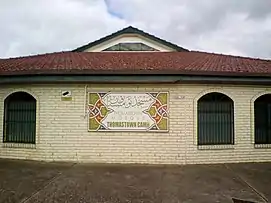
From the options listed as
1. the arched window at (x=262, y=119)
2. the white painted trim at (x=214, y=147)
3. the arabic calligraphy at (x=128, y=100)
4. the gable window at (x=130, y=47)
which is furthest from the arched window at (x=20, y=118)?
the arched window at (x=262, y=119)

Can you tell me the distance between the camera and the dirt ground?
679cm

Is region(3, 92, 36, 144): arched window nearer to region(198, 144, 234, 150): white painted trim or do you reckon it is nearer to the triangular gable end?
region(198, 144, 234, 150): white painted trim

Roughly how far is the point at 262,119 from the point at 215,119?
5.76 feet

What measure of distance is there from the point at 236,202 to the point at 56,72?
21.5ft

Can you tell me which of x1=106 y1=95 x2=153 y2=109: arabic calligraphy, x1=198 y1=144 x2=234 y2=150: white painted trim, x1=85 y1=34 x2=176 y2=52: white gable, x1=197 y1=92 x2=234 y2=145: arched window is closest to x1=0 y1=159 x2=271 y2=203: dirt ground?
x1=198 y1=144 x2=234 y2=150: white painted trim

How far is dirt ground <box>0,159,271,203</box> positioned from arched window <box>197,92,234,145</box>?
958 mm

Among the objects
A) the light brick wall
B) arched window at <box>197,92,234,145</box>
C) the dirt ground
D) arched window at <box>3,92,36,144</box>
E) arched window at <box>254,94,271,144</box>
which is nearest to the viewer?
the dirt ground

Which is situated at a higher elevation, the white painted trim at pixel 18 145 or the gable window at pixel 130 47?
the gable window at pixel 130 47

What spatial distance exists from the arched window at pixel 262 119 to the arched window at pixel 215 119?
997 millimetres

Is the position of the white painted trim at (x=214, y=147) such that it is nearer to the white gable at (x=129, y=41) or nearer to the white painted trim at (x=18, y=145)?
the white painted trim at (x=18, y=145)

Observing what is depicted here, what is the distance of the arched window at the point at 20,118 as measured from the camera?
1124cm

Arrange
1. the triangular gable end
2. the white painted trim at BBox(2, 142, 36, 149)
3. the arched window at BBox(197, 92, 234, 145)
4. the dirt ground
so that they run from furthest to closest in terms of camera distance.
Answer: the triangular gable end
the white painted trim at BBox(2, 142, 36, 149)
the arched window at BBox(197, 92, 234, 145)
the dirt ground

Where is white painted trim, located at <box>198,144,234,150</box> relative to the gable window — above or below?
below

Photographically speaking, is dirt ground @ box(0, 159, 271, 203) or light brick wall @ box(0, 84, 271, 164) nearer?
dirt ground @ box(0, 159, 271, 203)
